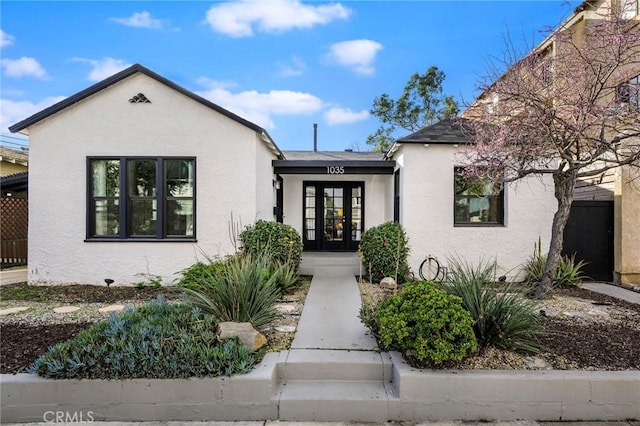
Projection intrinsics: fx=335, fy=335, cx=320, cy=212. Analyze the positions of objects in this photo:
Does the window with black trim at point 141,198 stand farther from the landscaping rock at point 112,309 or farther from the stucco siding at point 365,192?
the stucco siding at point 365,192

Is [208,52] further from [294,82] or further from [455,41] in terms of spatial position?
[455,41]

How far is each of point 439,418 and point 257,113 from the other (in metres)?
20.2

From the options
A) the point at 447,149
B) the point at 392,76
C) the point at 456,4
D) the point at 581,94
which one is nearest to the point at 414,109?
the point at 392,76

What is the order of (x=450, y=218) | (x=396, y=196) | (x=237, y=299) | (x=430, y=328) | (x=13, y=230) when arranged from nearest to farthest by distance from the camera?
1. (x=430, y=328)
2. (x=237, y=299)
3. (x=450, y=218)
4. (x=396, y=196)
5. (x=13, y=230)

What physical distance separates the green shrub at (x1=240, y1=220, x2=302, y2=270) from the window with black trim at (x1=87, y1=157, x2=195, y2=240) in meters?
1.47

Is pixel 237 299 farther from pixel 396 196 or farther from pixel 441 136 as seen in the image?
pixel 441 136

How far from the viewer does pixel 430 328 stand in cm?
329

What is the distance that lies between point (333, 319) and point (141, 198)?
5.34 metres

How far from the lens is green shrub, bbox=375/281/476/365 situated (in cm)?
323

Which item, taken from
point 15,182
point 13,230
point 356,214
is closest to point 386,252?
point 356,214

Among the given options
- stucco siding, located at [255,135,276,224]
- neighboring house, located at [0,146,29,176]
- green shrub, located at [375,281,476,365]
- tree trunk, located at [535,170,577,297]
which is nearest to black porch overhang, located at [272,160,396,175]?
stucco siding, located at [255,135,276,224]

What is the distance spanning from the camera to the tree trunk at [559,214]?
591cm

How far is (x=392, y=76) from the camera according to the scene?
Result: 839 inches

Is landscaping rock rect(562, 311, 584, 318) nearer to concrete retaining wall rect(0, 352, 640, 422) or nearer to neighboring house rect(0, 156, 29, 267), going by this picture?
concrete retaining wall rect(0, 352, 640, 422)
